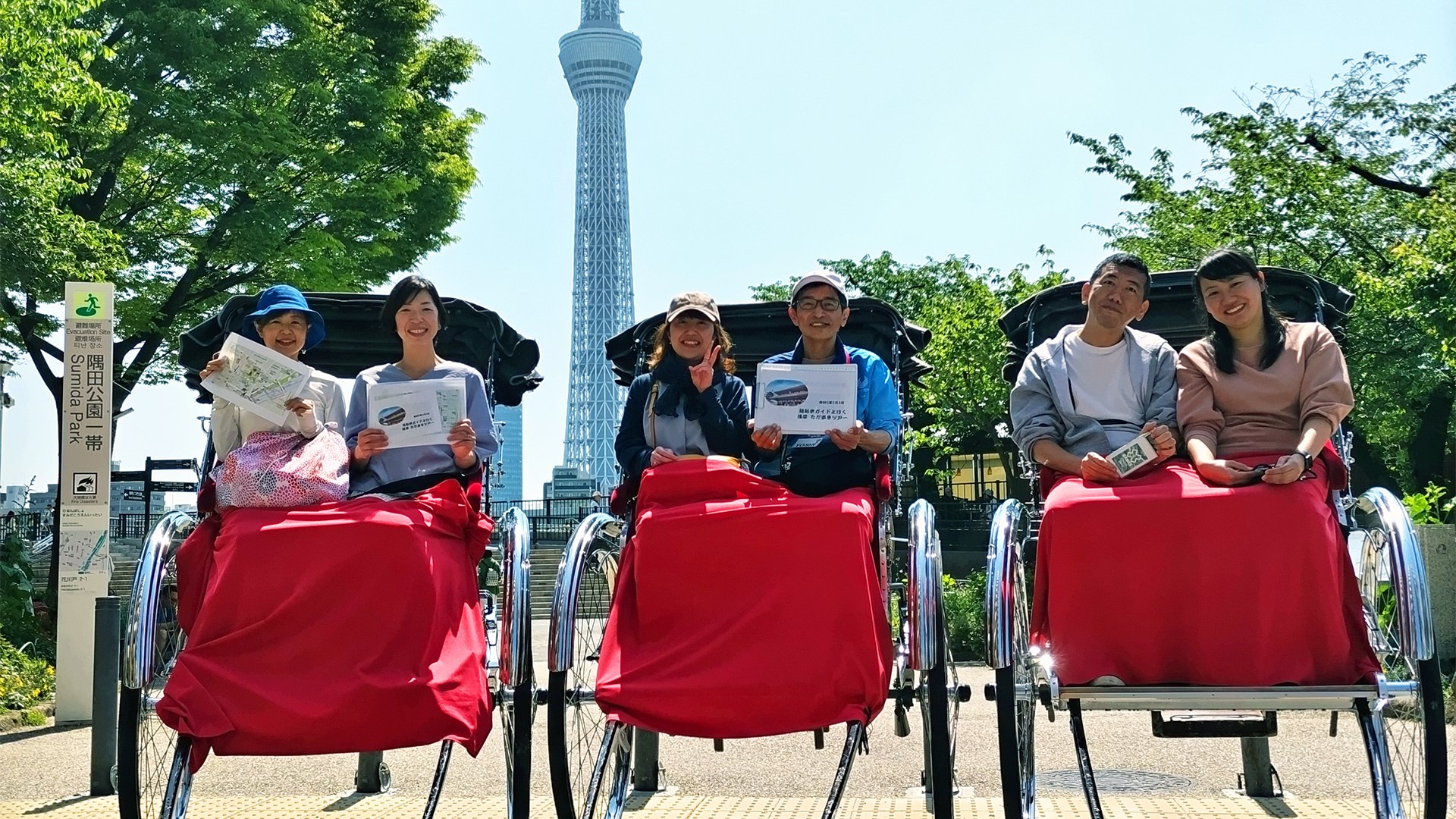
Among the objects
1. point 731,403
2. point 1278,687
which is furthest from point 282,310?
point 1278,687

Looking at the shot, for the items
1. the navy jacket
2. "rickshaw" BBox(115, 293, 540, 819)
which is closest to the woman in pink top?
the navy jacket

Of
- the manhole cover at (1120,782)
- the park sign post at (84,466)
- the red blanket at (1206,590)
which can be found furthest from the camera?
the park sign post at (84,466)

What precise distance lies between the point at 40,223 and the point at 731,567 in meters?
9.75

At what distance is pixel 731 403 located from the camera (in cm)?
466

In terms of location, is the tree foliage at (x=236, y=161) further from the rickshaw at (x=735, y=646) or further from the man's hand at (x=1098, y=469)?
the man's hand at (x=1098, y=469)

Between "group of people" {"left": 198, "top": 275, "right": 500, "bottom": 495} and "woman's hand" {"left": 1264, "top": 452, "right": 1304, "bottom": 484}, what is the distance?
248 cm

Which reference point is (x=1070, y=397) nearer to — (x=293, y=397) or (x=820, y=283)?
(x=820, y=283)

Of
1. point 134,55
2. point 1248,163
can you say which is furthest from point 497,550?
point 1248,163

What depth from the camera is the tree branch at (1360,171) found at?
1608 centimetres

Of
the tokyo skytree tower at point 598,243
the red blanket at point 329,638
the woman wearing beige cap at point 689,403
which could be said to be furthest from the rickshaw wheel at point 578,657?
the tokyo skytree tower at point 598,243

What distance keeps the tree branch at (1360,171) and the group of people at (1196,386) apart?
43.7ft

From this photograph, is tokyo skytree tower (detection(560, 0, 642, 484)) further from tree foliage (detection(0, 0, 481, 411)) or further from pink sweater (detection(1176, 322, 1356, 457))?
pink sweater (detection(1176, 322, 1356, 457))

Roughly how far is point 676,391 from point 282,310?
1.39m

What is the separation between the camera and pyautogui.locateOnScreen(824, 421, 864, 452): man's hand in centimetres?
432
